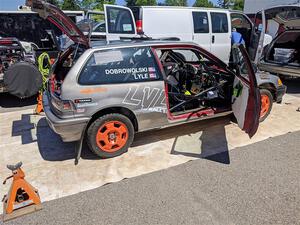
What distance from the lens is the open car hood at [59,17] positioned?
356 cm

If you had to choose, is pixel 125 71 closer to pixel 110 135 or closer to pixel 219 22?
pixel 110 135

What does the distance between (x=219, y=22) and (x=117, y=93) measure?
19.4 ft

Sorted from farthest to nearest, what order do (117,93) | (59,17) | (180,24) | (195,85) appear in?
1. (180,24)
2. (195,85)
3. (59,17)
4. (117,93)

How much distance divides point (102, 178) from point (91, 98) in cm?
101

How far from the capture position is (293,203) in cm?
279

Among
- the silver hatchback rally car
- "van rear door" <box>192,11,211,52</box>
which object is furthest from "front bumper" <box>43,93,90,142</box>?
"van rear door" <box>192,11,211,52</box>

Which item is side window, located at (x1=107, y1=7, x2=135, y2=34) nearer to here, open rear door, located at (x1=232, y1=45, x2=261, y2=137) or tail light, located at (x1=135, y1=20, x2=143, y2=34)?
tail light, located at (x1=135, y1=20, x2=143, y2=34)

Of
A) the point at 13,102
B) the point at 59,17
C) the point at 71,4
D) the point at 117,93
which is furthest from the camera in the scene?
the point at 71,4

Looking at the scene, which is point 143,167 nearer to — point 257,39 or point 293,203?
point 293,203

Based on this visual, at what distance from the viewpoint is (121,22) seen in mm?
7289

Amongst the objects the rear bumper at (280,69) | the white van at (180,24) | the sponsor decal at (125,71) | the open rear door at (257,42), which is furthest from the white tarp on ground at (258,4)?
the sponsor decal at (125,71)

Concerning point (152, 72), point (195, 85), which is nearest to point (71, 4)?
point (195, 85)

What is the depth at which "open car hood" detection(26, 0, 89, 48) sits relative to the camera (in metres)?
3.56

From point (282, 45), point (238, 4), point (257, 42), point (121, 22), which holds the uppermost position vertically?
point (238, 4)
